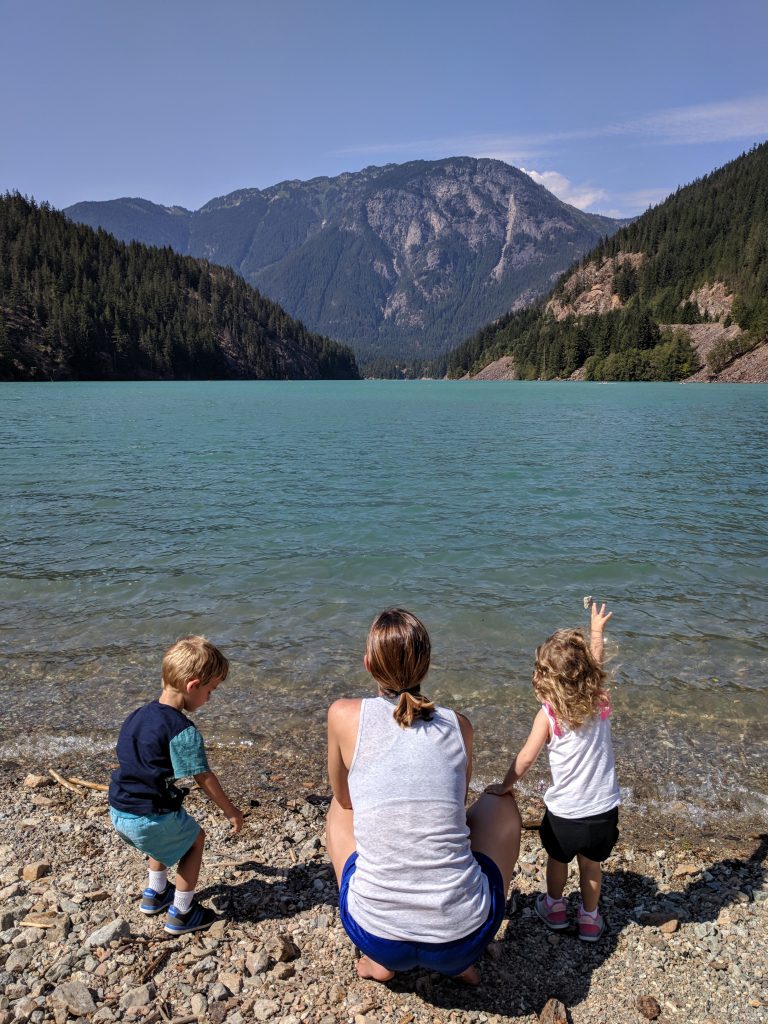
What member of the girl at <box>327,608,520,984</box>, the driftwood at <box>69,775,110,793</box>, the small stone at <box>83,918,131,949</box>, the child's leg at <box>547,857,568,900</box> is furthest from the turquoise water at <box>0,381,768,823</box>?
the girl at <box>327,608,520,984</box>

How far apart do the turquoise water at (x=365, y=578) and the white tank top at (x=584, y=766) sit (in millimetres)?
3230

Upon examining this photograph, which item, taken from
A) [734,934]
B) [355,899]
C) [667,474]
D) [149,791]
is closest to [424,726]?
[355,899]

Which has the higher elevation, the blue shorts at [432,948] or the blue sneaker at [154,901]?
the blue shorts at [432,948]

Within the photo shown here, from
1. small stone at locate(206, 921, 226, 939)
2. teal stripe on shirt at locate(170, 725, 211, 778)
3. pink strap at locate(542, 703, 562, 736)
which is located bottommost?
small stone at locate(206, 921, 226, 939)

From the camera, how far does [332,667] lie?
9.42 meters

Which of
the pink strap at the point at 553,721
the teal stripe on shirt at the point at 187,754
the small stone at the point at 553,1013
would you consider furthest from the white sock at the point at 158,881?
the pink strap at the point at 553,721

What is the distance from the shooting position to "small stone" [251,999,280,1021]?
3.64 metres

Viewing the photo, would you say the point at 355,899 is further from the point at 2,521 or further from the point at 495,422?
the point at 495,422

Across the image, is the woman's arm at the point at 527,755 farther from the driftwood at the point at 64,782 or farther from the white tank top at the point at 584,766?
the driftwood at the point at 64,782

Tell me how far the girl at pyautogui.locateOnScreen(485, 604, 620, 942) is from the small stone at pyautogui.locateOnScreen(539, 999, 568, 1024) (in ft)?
2.08

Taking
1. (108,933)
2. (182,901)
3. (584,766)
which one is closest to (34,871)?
(108,933)

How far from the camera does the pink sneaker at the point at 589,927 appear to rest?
4.29 m

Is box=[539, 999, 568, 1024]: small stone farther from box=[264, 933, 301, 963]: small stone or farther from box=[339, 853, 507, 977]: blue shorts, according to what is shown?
box=[264, 933, 301, 963]: small stone

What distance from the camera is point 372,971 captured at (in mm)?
3809
